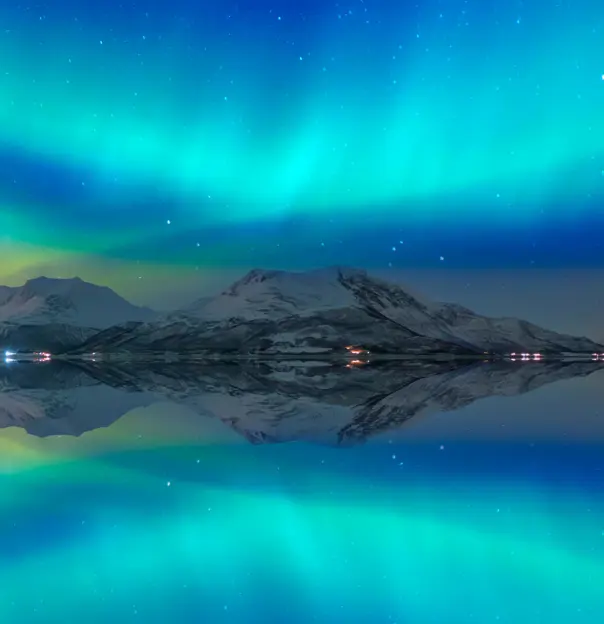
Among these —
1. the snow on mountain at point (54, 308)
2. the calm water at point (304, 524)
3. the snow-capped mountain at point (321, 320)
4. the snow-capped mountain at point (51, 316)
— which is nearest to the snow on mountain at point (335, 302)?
the snow-capped mountain at point (321, 320)

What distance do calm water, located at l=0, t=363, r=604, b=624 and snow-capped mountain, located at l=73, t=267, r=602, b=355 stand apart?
46.3 metres

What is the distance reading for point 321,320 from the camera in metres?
70.8

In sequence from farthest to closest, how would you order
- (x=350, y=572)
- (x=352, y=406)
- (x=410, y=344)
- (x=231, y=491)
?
(x=410, y=344) → (x=352, y=406) → (x=231, y=491) → (x=350, y=572)

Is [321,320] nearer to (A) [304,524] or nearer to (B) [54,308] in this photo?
(B) [54,308]

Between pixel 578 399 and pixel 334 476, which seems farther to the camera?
pixel 578 399

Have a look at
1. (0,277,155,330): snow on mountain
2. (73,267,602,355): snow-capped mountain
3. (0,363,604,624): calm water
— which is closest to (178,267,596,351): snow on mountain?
(73,267,602,355): snow-capped mountain

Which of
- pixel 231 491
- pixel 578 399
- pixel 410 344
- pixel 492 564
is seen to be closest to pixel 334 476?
pixel 231 491

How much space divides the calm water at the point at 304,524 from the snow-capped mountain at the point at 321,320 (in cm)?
4634

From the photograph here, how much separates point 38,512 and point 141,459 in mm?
1056

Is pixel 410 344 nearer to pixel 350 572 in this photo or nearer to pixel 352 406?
pixel 352 406

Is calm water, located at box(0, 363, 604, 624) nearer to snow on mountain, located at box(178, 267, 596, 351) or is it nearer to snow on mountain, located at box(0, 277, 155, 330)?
snow on mountain, located at box(0, 277, 155, 330)

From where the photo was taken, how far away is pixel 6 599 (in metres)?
1.98

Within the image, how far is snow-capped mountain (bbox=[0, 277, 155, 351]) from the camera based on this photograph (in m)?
47.8

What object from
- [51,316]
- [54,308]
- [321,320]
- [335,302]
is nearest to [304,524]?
[51,316]
